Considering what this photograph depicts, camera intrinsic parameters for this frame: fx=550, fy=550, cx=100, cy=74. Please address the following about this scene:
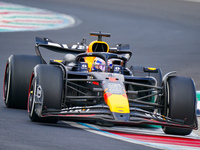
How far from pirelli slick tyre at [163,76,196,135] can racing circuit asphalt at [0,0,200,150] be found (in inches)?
66.2

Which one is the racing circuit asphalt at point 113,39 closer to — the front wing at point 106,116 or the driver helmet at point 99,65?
the front wing at point 106,116

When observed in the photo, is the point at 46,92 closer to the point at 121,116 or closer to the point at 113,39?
the point at 121,116

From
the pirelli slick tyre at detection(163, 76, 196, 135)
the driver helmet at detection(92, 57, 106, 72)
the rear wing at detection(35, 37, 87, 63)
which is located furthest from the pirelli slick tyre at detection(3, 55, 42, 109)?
the pirelli slick tyre at detection(163, 76, 196, 135)

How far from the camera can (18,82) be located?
10.3 m

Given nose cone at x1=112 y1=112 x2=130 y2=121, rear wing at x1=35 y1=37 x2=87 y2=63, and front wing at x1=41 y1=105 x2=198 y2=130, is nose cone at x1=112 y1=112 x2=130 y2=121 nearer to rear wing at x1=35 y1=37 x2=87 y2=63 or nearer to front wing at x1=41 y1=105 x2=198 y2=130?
front wing at x1=41 y1=105 x2=198 y2=130

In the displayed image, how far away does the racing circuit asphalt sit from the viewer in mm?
7039

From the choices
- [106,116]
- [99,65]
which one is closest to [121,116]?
[106,116]

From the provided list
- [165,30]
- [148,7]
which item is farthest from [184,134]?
[148,7]

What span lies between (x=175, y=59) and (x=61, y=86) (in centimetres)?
1190

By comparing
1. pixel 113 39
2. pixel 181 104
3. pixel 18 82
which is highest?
pixel 113 39

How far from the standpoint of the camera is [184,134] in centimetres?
902

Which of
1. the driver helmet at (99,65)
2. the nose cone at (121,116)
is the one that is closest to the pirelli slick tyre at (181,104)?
the nose cone at (121,116)

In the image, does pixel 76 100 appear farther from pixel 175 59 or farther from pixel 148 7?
pixel 148 7

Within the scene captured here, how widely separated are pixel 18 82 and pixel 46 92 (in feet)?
6.14
